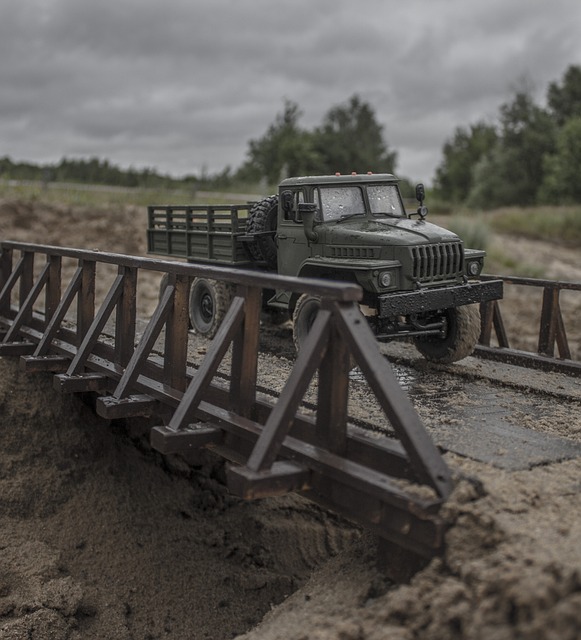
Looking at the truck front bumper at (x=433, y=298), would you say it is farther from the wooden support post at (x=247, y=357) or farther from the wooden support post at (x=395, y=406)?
the wooden support post at (x=395, y=406)

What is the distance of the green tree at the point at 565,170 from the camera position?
44094 mm

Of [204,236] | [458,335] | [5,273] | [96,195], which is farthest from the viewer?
[96,195]

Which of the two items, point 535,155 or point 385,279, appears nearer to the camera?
point 385,279

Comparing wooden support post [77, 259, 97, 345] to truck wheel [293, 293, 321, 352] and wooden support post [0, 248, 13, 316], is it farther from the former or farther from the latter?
wooden support post [0, 248, 13, 316]

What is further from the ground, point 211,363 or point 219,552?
point 211,363

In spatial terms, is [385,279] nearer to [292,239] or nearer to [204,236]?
[292,239]

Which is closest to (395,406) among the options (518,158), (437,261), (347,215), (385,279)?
(385,279)

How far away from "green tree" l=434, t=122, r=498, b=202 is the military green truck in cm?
5130

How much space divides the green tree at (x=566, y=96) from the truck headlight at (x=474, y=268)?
2000 inches

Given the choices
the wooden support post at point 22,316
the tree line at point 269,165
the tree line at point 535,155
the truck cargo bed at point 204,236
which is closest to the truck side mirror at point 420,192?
the truck cargo bed at point 204,236

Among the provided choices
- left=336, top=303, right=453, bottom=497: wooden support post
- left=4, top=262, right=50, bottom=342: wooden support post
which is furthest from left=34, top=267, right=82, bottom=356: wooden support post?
left=336, top=303, right=453, bottom=497: wooden support post

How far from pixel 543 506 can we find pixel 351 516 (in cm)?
105

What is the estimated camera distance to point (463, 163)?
63.0 meters

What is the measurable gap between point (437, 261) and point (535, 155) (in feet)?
151
